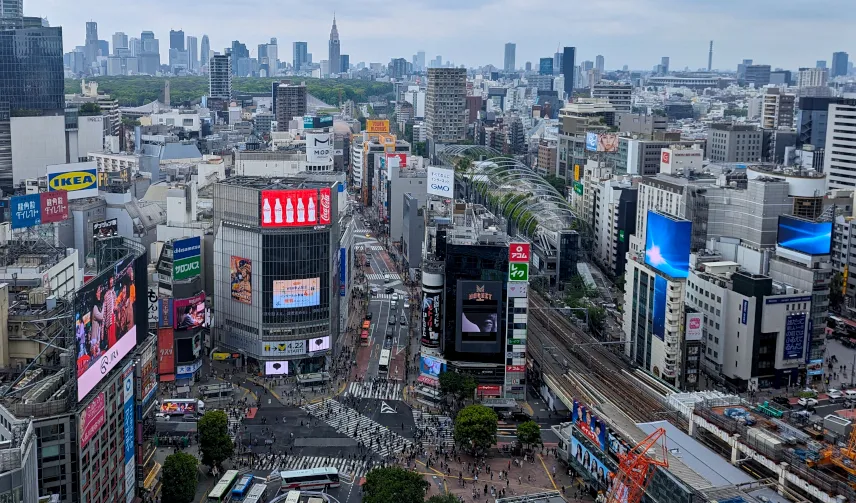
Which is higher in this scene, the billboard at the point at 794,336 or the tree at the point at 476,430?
the billboard at the point at 794,336

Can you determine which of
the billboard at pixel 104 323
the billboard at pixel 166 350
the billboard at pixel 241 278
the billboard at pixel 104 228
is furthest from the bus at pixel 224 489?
the billboard at pixel 104 228

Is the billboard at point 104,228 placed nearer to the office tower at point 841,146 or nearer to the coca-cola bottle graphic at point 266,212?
the coca-cola bottle graphic at point 266,212

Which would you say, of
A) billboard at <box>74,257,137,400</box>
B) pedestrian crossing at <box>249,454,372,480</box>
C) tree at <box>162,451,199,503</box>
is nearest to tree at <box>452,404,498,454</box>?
pedestrian crossing at <box>249,454,372,480</box>

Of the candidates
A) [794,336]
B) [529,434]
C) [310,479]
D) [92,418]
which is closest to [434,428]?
[529,434]

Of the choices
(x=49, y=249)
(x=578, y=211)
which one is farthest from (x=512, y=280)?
(x=578, y=211)

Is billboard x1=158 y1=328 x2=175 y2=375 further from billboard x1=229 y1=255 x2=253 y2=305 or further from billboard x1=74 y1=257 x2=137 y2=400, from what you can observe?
billboard x1=74 y1=257 x2=137 y2=400

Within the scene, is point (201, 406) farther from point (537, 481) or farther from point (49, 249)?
point (537, 481)
